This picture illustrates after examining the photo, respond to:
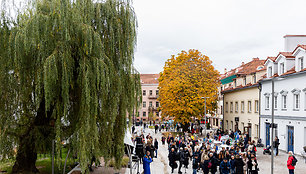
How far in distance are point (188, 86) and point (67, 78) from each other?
2760cm

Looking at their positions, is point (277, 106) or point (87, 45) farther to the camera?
point (277, 106)

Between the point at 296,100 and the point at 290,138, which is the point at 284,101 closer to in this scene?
the point at 296,100

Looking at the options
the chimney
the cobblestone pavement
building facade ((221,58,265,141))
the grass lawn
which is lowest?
the cobblestone pavement

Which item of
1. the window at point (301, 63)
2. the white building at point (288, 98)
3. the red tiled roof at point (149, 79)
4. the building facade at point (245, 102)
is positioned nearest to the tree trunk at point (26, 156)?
the white building at point (288, 98)

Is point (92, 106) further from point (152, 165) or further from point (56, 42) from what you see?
point (152, 165)

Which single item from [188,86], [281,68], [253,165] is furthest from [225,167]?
[188,86]

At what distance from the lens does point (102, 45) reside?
12.0 meters

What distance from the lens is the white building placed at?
22.9m

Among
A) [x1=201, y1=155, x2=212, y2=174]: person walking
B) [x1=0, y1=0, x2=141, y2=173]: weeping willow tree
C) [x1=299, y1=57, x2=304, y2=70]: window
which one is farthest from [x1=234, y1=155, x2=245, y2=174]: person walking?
[x1=299, y1=57, x2=304, y2=70]: window

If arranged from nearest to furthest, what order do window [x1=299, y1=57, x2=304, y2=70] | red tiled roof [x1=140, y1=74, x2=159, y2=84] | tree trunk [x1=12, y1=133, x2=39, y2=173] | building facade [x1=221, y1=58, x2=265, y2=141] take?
tree trunk [x1=12, y1=133, x2=39, y2=173] → window [x1=299, y1=57, x2=304, y2=70] → building facade [x1=221, y1=58, x2=265, y2=141] → red tiled roof [x1=140, y1=74, x2=159, y2=84]

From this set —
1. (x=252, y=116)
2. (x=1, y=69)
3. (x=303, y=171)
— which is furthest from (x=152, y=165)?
(x=252, y=116)

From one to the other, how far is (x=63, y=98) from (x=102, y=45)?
2.59 metres

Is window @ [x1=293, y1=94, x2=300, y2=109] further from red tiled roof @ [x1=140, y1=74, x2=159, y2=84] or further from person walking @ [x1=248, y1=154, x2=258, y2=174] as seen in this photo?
red tiled roof @ [x1=140, y1=74, x2=159, y2=84]

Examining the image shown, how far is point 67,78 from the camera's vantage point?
36.3 ft
